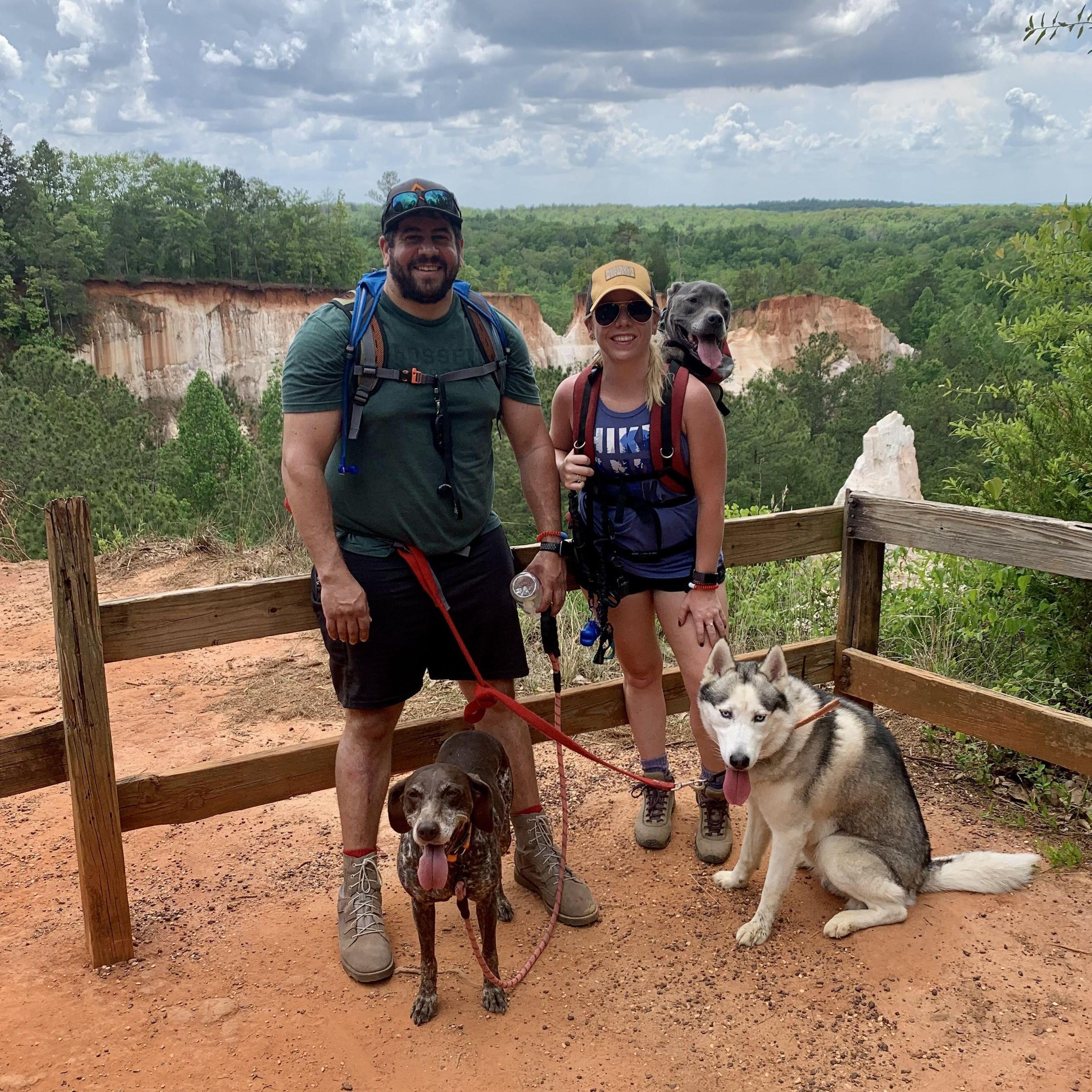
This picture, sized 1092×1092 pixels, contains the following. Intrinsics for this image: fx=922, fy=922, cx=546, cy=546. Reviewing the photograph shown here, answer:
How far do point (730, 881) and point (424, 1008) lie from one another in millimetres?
1247

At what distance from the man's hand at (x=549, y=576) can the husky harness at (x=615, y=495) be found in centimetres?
15

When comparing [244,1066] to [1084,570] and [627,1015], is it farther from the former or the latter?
[1084,570]

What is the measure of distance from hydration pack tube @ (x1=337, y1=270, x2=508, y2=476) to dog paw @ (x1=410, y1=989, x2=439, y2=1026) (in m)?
1.51

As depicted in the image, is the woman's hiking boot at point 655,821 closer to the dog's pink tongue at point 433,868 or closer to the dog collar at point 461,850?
the dog collar at point 461,850

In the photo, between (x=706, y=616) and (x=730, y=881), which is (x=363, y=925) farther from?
(x=706, y=616)

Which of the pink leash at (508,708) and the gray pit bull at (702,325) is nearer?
the pink leash at (508,708)

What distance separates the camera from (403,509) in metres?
3.00

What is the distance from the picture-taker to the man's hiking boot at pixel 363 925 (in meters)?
2.97

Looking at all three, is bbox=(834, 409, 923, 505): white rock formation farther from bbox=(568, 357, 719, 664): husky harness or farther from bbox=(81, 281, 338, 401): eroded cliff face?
bbox=(81, 281, 338, 401): eroded cliff face

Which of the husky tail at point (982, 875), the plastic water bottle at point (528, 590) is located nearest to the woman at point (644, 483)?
the plastic water bottle at point (528, 590)

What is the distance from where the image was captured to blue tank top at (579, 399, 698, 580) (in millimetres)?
3266

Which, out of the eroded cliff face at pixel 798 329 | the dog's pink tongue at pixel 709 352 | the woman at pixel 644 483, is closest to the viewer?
the woman at pixel 644 483

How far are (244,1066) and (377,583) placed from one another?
1.44 metres

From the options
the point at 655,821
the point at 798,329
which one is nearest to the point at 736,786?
the point at 655,821
